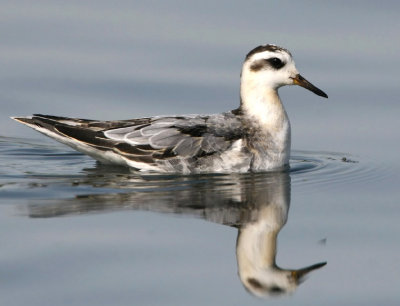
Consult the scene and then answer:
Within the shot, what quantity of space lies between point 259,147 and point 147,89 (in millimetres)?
3326

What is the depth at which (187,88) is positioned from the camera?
16.6m

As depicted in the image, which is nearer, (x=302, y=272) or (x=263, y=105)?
(x=302, y=272)

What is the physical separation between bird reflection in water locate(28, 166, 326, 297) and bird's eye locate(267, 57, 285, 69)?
4.93ft

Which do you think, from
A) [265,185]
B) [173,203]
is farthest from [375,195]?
[173,203]

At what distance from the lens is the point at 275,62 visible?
14070 mm

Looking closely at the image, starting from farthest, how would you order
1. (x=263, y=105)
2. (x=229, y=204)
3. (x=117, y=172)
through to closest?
(x=263, y=105)
(x=117, y=172)
(x=229, y=204)

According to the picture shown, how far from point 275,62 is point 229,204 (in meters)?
2.79

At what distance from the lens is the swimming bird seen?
13.7 meters

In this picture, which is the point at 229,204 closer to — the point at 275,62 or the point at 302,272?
the point at 302,272

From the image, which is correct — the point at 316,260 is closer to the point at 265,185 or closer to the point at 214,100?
the point at 265,185

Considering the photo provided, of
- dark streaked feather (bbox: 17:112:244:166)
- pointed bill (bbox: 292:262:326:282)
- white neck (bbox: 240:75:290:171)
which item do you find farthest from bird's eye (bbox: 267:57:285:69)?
pointed bill (bbox: 292:262:326:282)

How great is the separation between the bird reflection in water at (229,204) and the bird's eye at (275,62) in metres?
1.50

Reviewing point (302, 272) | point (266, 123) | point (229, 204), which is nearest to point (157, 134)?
point (266, 123)

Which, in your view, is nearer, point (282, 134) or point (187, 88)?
point (282, 134)
